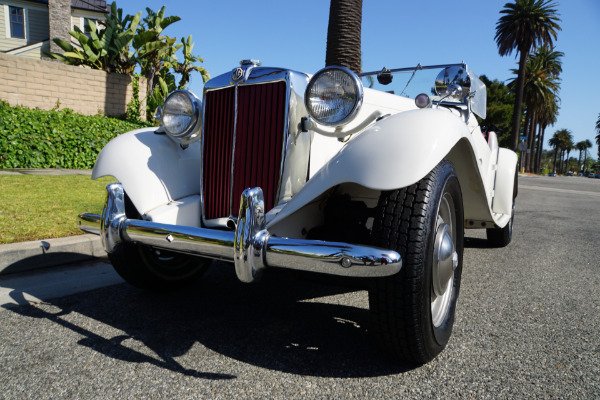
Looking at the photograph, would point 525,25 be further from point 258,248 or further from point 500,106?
point 258,248

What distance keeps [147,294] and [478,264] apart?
2672 millimetres

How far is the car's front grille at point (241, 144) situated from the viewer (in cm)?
223

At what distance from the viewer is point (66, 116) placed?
9.16 metres

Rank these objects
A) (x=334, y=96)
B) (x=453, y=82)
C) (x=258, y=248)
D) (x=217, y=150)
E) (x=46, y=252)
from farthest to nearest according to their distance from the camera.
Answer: (x=453, y=82) < (x=46, y=252) < (x=217, y=150) < (x=334, y=96) < (x=258, y=248)

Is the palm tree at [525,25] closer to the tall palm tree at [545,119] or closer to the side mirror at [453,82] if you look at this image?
the tall palm tree at [545,119]

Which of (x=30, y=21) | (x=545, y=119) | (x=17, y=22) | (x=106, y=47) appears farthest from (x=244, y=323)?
(x=545, y=119)

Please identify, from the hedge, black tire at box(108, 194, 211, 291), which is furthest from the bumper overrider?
the hedge

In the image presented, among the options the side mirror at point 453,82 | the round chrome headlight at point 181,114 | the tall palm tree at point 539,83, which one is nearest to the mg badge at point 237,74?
the round chrome headlight at point 181,114

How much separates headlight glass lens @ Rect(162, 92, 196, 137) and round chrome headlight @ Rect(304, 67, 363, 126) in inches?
31.0

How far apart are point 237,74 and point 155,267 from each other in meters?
1.26

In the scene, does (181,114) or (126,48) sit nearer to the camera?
(181,114)

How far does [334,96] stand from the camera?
2049mm

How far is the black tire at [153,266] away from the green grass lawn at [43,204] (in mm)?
1328

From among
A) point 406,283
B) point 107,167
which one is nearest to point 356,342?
point 406,283
